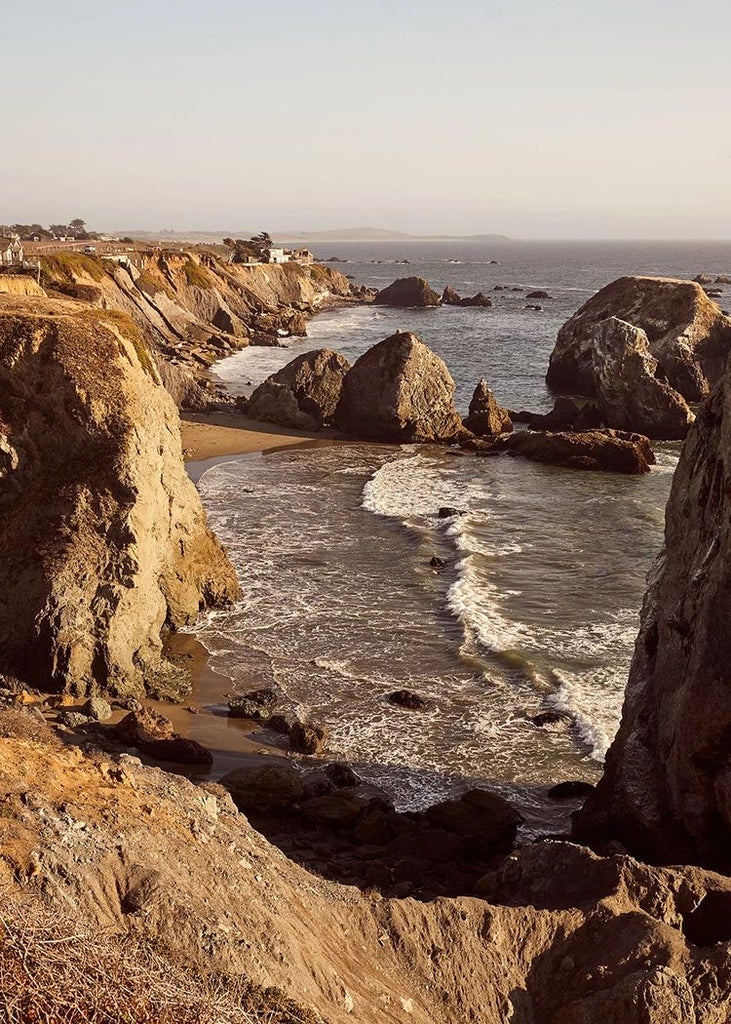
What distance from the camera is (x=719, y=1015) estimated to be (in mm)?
10109

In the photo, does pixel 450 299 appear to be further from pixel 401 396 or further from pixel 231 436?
pixel 231 436

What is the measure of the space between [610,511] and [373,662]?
17.2 meters

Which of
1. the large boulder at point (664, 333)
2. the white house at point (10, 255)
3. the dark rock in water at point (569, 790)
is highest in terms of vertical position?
the white house at point (10, 255)

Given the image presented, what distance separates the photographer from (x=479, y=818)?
54.9 ft

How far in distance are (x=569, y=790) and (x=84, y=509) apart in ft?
38.5

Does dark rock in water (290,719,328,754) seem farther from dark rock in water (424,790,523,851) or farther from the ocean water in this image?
dark rock in water (424,790,523,851)

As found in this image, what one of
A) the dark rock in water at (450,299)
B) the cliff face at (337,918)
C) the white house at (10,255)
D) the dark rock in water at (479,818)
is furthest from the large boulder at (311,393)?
the dark rock in water at (450,299)

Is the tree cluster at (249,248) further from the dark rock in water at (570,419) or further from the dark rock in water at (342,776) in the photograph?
the dark rock in water at (342,776)

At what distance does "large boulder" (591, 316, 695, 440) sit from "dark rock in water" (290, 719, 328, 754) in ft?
119

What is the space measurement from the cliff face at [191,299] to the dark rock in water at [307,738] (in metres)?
30.7

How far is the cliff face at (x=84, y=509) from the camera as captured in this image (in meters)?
21.0

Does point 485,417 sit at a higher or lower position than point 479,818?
higher

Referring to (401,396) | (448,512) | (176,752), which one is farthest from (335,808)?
(401,396)

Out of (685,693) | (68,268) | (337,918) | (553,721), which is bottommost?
(553,721)
